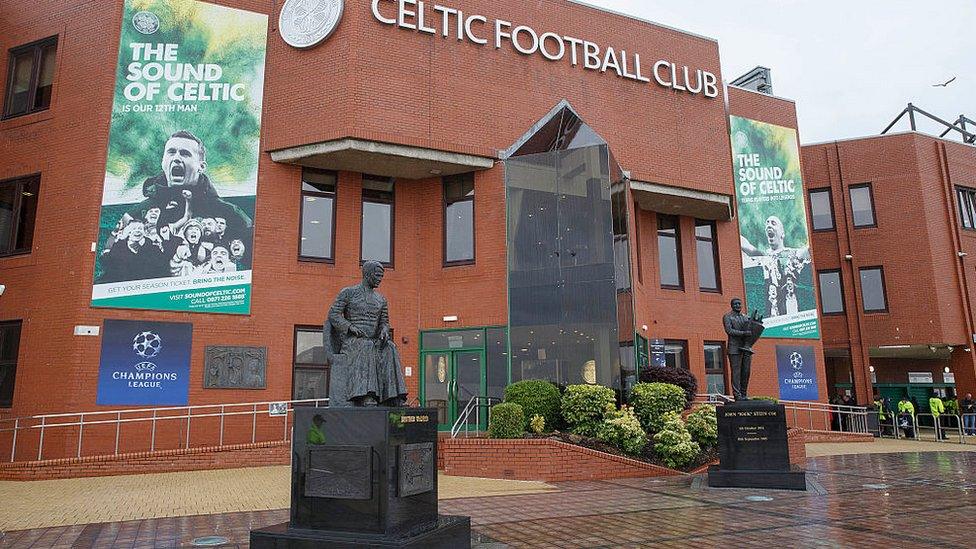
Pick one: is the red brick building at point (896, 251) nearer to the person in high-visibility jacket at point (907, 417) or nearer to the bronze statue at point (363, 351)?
the person in high-visibility jacket at point (907, 417)

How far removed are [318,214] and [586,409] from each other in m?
8.19

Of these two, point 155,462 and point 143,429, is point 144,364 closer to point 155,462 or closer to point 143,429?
point 143,429

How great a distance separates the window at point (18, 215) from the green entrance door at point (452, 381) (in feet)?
31.0

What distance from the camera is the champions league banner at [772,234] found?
22297 millimetres

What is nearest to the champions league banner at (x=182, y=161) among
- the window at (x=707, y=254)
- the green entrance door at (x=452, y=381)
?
the green entrance door at (x=452, y=381)

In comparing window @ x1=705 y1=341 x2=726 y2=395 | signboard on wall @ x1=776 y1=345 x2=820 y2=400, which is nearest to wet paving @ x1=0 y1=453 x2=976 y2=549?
window @ x1=705 y1=341 x2=726 y2=395

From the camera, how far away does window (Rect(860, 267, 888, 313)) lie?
26625 mm

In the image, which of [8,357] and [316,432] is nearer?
[316,432]

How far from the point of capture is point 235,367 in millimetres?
15289

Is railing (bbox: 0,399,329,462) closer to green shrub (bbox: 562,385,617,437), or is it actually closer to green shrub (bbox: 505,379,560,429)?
green shrub (bbox: 505,379,560,429)

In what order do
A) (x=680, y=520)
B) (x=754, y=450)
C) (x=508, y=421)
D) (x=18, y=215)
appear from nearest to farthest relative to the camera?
(x=680, y=520) < (x=754, y=450) < (x=508, y=421) < (x=18, y=215)

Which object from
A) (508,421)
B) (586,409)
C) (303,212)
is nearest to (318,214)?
(303,212)

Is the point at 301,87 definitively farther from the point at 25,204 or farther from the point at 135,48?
the point at 25,204

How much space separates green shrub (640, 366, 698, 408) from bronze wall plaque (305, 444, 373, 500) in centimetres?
1200
